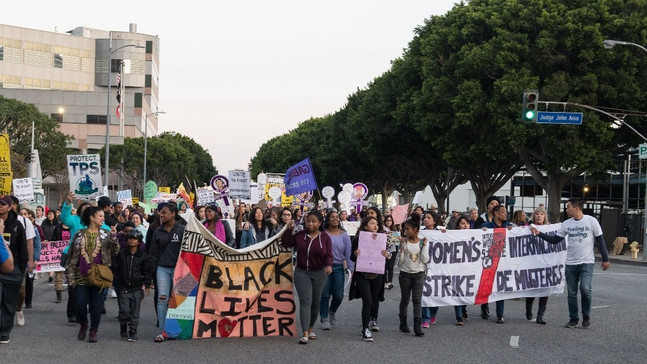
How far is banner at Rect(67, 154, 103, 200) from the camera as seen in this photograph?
24516mm

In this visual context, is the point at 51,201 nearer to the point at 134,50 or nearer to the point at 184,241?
the point at 134,50

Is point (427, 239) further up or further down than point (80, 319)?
further up

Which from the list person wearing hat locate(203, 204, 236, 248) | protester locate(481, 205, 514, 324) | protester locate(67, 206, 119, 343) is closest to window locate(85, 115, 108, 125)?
protester locate(481, 205, 514, 324)

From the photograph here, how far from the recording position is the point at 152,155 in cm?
9781

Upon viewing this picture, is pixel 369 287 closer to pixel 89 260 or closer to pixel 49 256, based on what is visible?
pixel 89 260

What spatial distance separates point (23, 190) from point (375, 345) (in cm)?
1436

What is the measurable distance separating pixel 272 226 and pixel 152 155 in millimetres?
81328

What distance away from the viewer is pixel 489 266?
1391 cm

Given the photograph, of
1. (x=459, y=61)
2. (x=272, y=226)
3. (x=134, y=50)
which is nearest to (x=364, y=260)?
(x=272, y=226)

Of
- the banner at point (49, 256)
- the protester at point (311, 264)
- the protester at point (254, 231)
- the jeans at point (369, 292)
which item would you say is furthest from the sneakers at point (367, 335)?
the banner at point (49, 256)

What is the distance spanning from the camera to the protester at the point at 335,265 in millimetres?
12695

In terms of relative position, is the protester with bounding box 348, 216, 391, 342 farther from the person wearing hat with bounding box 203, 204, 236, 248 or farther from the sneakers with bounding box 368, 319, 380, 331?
the person wearing hat with bounding box 203, 204, 236, 248

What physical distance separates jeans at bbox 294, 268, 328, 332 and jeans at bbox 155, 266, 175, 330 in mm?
1505

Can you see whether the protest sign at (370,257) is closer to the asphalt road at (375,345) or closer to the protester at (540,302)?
the asphalt road at (375,345)
